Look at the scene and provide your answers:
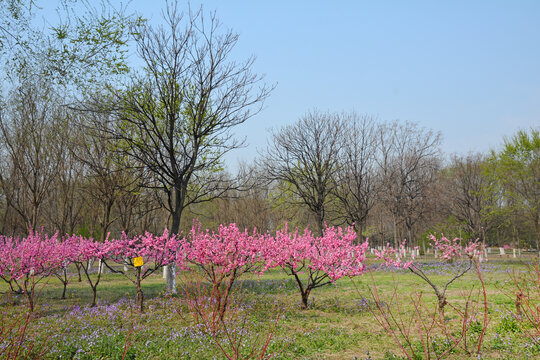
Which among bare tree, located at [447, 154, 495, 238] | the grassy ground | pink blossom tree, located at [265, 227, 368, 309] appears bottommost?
the grassy ground

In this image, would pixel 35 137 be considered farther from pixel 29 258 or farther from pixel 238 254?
pixel 238 254

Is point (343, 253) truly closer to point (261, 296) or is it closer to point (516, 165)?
point (261, 296)

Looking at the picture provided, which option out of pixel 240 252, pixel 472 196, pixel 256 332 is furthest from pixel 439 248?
pixel 472 196

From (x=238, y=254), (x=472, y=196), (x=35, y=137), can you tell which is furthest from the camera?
(x=472, y=196)

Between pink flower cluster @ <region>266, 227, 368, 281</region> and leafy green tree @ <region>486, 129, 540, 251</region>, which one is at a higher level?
leafy green tree @ <region>486, 129, 540, 251</region>

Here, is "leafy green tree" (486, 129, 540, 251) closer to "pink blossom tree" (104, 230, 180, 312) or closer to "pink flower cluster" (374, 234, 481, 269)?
"pink flower cluster" (374, 234, 481, 269)

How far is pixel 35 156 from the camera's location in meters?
17.7

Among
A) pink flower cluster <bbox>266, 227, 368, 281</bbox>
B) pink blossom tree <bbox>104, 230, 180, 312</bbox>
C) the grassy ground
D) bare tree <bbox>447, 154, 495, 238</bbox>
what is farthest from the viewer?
bare tree <bbox>447, 154, 495, 238</bbox>

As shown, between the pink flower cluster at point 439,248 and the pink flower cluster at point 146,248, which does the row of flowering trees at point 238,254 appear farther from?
the pink flower cluster at point 439,248

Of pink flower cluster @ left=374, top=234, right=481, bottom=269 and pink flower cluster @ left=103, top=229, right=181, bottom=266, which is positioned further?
pink flower cluster @ left=103, top=229, right=181, bottom=266

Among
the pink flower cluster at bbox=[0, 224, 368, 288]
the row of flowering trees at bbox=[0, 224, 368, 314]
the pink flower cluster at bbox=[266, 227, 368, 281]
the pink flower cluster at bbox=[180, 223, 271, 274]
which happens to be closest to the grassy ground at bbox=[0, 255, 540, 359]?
the row of flowering trees at bbox=[0, 224, 368, 314]

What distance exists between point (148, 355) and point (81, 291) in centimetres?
1039

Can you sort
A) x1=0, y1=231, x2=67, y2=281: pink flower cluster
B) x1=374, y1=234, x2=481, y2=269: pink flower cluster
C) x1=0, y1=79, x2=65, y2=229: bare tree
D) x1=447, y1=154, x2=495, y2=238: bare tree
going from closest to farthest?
x1=374, y1=234, x2=481, y2=269: pink flower cluster
x1=0, y1=231, x2=67, y2=281: pink flower cluster
x1=0, y1=79, x2=65, y2=229: bare tree
x1=447, y1=154, x2=495, y2=238: bare tree

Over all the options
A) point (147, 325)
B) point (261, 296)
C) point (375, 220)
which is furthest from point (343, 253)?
point (375, 220)
